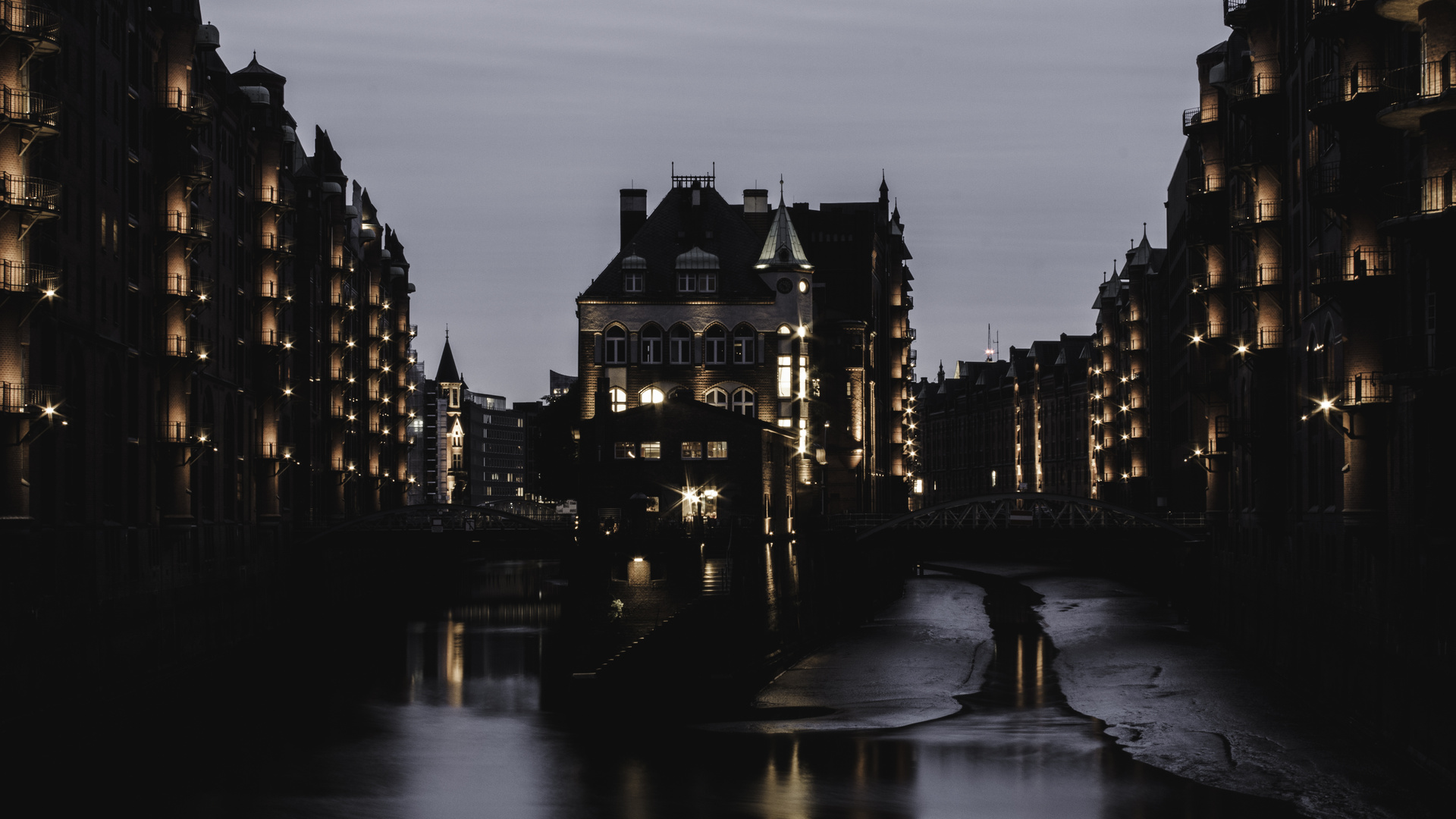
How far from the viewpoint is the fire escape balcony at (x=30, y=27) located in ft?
188

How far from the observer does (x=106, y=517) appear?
2837 inches

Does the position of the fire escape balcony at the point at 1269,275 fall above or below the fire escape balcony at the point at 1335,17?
below

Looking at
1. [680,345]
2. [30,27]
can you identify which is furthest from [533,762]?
[680,345]

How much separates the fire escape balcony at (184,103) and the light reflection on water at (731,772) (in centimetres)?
3216

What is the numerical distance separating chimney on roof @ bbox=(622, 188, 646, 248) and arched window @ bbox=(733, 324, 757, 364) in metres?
16.5

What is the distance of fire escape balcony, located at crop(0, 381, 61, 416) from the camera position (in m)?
58.1

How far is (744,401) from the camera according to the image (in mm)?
116625

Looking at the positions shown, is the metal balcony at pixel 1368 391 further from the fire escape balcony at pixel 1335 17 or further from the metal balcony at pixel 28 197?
the metal balcony at pixel 28 197

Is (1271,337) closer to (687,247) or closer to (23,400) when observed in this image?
(687,247)

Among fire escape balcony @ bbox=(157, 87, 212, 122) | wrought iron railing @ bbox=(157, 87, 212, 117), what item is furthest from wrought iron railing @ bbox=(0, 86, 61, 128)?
wrought iron railing @ bbox=(157, 87, 212, 117)

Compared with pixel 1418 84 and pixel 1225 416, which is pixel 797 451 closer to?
pixel 1225 416

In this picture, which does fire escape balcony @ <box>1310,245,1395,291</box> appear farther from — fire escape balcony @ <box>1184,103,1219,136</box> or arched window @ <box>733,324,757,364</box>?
arched window @ <box>733,324,757,364</box>

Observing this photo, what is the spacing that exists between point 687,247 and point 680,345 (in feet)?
23.5

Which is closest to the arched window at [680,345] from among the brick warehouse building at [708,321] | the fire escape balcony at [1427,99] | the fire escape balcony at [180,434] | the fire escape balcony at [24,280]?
the brick warehouse building at [708,321]
